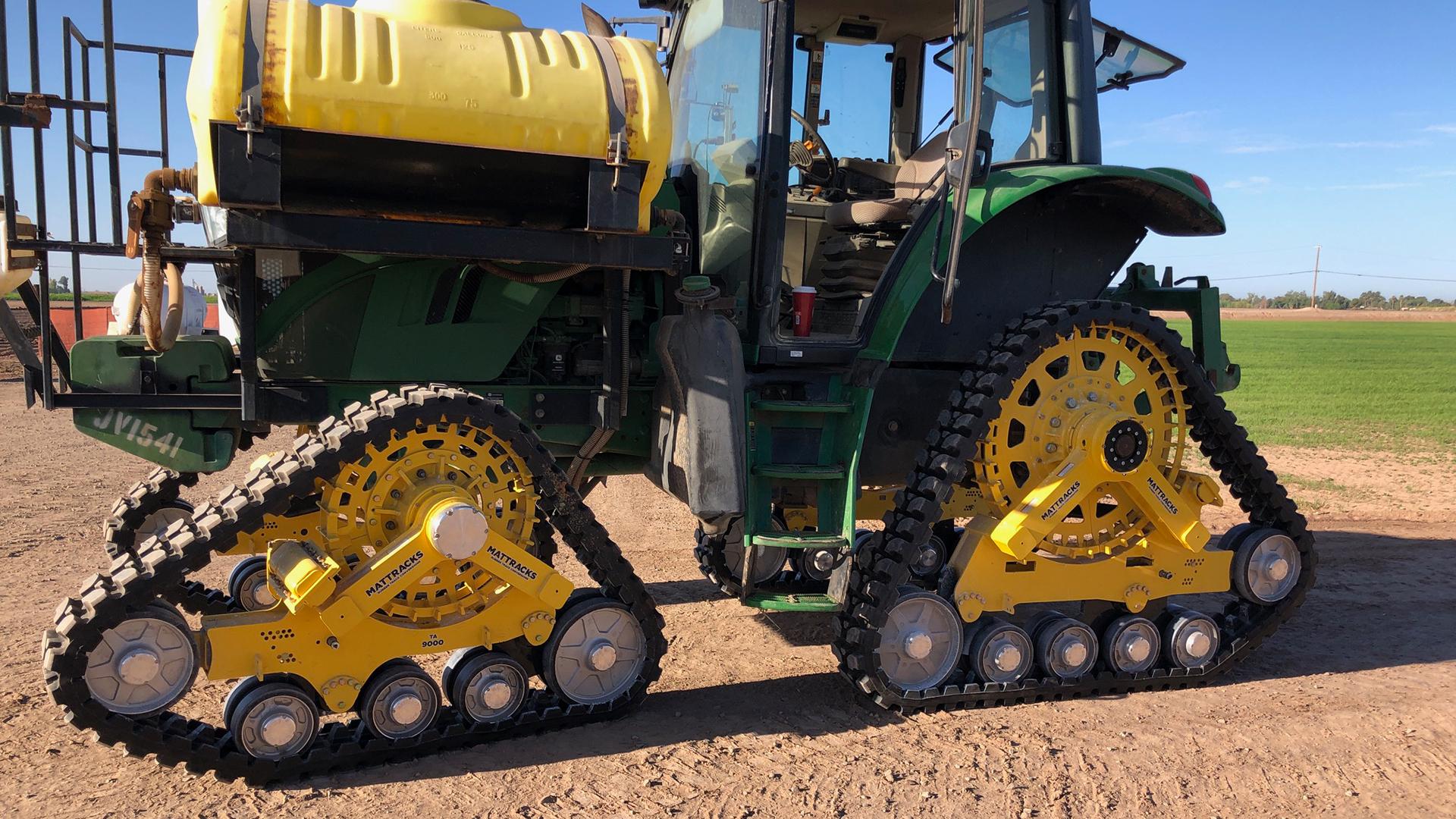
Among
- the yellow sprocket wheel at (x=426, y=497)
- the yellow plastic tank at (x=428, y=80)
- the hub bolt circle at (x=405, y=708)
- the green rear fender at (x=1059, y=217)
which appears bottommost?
the hub bolt circle at (x=405, y=708)

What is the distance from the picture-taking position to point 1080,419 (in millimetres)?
4578

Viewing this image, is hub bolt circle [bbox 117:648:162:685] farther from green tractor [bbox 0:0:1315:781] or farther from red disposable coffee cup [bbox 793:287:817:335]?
red disposable coffee cup [bbox 793:287:817:335]

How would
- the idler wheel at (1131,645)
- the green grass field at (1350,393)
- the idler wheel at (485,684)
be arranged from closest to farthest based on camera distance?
1. the idler wheel at (485,684)
2. the idler wheel at (1131,645)
3. the green grass field at (1350,393)

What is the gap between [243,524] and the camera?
347cm

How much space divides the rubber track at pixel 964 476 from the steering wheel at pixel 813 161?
5.41 feet

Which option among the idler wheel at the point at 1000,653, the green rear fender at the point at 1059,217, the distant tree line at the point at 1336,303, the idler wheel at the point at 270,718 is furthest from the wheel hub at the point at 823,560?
the distant tree line at the point at 1336,303

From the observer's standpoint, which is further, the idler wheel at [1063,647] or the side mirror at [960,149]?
the idler wheel at [1063,647]

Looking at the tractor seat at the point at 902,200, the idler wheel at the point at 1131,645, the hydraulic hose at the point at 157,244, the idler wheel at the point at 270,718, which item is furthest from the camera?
the tractor seat at the point at 902,200

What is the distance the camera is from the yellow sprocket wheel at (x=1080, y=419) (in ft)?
14.9

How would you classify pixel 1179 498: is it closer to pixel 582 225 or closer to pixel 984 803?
pixel 984 803

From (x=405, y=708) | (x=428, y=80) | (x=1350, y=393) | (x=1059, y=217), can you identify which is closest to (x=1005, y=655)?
→ (x=1059, y=217)

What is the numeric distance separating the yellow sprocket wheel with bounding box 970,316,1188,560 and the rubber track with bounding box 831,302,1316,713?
3.2 inches

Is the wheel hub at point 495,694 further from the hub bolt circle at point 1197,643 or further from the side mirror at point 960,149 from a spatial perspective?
the hub bolt circle at point 1197,643

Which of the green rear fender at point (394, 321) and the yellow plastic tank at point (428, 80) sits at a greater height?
the yellow plastic tank at point (428, 80)
